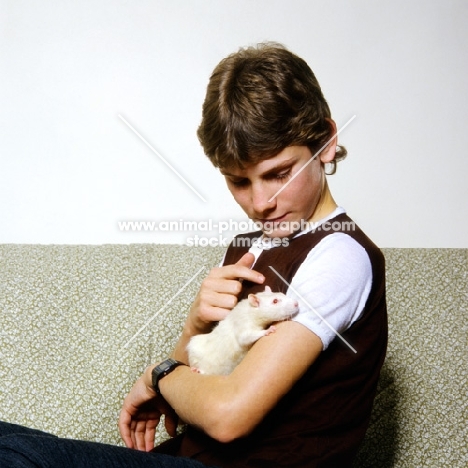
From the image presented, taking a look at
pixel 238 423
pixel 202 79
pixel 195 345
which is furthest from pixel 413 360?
pixel 202 79

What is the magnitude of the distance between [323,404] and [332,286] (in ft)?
0.61

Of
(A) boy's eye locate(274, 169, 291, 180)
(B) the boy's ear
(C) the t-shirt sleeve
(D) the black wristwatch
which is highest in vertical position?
(B) the boy's ear

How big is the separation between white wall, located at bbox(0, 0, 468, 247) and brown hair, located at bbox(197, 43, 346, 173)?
76cm

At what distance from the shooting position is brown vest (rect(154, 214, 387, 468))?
0.93 metres

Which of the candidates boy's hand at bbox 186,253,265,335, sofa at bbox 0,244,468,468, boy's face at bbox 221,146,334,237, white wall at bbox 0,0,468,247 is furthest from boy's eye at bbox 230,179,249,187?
white wall at bbox 0,0,468,247

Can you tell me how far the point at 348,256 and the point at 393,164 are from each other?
0.98 m

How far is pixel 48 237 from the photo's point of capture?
1.84 metres

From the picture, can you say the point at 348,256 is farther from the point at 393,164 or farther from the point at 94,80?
the point at 94,80

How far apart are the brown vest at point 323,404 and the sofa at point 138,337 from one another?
0.45m

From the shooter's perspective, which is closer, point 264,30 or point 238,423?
point 238,423

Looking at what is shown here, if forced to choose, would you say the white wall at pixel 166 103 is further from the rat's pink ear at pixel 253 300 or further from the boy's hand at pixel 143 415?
the rat's pink ear at pixel 253 300

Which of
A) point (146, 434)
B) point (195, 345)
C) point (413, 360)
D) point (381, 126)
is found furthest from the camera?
point (381, 126)

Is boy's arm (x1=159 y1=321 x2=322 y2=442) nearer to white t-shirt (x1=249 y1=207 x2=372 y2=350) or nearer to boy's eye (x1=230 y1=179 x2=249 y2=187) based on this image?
white t-shirt (x1=249 y1=207 x2=372 y2=350)

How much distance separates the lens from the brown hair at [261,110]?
0.96m
